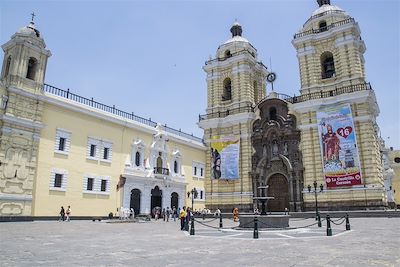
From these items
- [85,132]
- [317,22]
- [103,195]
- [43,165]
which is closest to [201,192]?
[103,195]

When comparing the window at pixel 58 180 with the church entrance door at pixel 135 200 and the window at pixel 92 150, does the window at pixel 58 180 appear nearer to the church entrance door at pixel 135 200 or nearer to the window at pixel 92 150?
the window at pixel 92 150

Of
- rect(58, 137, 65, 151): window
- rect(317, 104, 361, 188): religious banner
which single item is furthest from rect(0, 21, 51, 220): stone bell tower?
rect(317, 104, 361, 188): religious banner

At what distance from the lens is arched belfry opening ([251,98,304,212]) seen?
96.3 ft

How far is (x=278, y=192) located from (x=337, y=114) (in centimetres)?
887

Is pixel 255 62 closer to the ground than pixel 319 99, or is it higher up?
higher up

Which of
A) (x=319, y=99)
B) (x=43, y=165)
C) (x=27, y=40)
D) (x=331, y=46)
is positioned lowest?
(x=43, y=165)

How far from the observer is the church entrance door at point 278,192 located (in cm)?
2994

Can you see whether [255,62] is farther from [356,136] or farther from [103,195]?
[103,195]

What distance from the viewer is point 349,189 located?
25.6 metres

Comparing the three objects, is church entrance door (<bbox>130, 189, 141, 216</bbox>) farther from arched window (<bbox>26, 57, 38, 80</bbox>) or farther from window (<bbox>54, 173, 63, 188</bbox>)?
arched window (<bbox>26, 57, 38, 80</bbox>)

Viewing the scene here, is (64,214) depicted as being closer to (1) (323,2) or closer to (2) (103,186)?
(2) (103,186)

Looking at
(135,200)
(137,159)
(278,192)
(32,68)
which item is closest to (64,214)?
(135,200)

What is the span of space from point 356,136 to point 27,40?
87.5 ft

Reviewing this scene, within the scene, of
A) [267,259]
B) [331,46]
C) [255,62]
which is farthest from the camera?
[255,62]
